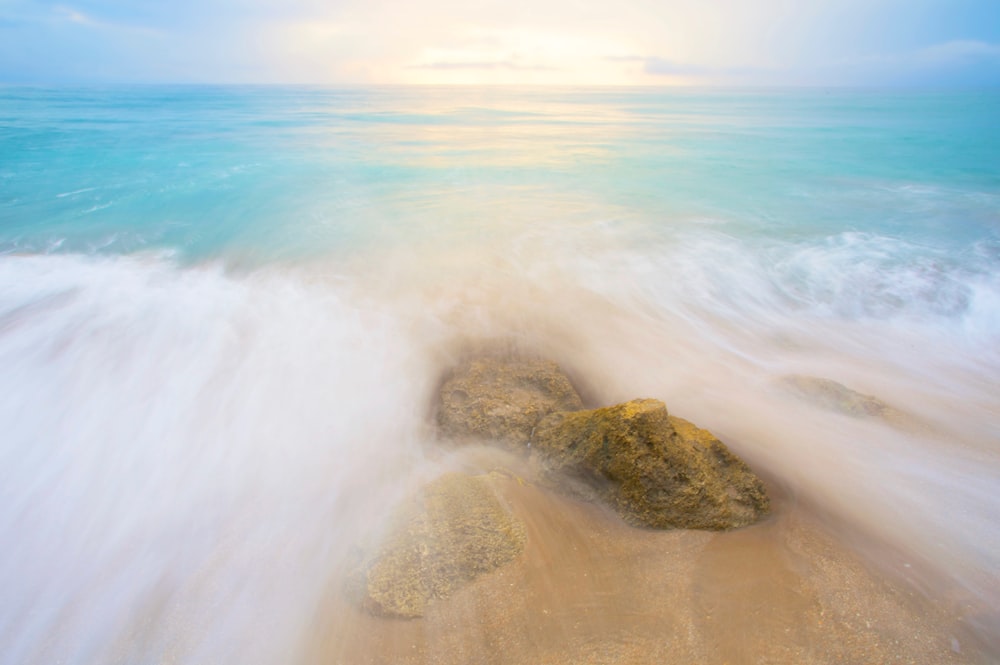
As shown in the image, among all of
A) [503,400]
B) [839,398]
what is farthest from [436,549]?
[839,398]

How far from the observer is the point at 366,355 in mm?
6047

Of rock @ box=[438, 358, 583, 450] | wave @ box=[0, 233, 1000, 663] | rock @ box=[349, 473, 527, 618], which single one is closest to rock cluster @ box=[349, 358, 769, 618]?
rock @ box=[349, 473, 527, 618]

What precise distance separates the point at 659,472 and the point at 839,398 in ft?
8.51

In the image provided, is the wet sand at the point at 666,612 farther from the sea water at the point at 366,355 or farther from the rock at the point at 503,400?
the rock at the point at 503,400

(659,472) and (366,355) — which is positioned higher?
(659,472)

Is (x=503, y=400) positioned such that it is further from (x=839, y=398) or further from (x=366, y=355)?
(x=839, y=398)

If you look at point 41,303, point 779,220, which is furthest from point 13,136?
point 779,220

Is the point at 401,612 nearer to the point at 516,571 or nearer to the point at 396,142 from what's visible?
the point at 516,571

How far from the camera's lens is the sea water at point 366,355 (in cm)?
356

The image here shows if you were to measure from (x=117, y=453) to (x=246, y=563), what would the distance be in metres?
2.04

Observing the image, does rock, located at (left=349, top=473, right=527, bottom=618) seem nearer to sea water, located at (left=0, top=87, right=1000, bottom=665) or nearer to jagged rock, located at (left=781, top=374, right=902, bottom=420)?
sea water, located at (left=0, top=87, right=1000, bottom=665)

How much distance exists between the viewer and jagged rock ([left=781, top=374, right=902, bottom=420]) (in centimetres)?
489

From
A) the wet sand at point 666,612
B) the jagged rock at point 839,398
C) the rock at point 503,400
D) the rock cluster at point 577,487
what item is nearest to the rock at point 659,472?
the rock cluster at point 577,487

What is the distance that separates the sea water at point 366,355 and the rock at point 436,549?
14.0 inches
